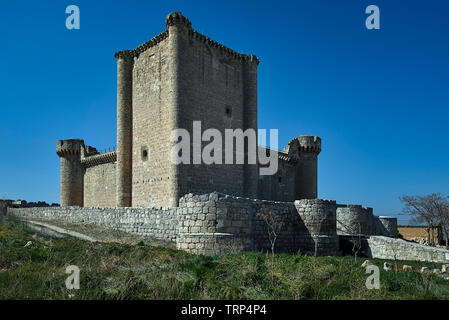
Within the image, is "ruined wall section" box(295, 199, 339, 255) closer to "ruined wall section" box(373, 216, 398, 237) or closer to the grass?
the grass

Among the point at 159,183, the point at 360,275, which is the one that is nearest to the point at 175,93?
the point at 159,183

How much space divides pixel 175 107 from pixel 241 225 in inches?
375

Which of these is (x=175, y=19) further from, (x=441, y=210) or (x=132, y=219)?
(x=441, y=210)

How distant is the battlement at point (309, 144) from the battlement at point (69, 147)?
1950 centimetres

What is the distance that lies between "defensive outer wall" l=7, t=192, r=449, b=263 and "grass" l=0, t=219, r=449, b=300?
153 cm

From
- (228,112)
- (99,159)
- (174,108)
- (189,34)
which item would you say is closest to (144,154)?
(174,108)

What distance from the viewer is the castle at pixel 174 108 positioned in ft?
61.5

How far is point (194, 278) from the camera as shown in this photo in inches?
281

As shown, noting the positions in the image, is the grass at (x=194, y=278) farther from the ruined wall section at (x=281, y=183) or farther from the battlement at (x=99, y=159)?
the ruined wall section at (x=281, y=183)

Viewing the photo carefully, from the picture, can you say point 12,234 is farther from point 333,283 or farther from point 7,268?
point 333,283

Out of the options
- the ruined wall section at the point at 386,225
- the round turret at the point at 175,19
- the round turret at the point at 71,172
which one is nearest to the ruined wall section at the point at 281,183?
the ruined wall section at the point at 386,225

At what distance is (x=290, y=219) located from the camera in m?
13.1
